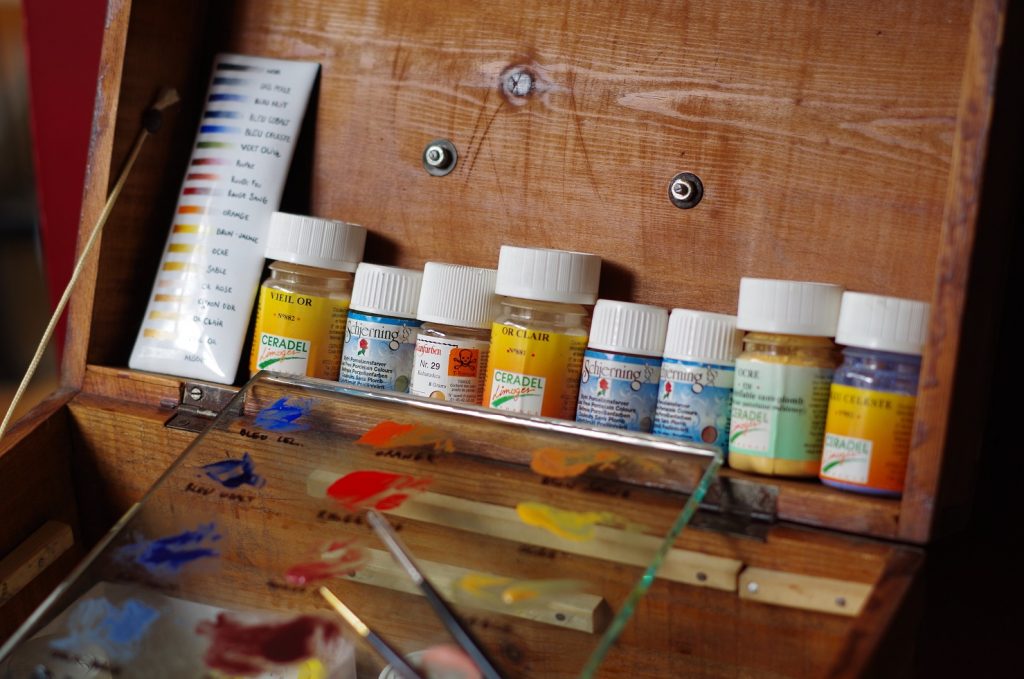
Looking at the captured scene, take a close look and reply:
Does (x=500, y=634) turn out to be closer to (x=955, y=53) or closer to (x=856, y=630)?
(x=856, y=630)

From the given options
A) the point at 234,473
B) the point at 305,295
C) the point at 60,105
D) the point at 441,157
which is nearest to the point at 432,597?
the point at 234,473

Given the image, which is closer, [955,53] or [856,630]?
[856,630]

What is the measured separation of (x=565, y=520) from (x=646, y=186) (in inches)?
11.5

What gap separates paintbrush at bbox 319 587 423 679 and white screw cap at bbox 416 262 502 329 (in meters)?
0.22

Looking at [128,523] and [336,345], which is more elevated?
[336,345]

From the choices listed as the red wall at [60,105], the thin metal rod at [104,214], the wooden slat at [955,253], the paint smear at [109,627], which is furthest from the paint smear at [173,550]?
the red wall at [60,105]

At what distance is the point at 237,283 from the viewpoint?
87cm

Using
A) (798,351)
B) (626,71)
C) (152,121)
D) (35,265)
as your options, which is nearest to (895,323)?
(798,351)

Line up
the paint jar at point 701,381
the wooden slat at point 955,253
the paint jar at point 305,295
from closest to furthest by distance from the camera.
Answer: the wooden slat at point 955,253 → the paint jar at point 701,381 → the paint jar at point 305,295

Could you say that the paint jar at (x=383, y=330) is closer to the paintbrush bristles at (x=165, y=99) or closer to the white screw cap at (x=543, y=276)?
the white screw cap at (x=543, y=276)

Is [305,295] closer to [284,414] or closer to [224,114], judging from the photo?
[284,414]

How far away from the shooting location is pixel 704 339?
2.34ft

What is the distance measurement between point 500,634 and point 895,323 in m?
0.32

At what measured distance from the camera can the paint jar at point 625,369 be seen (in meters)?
0.73
